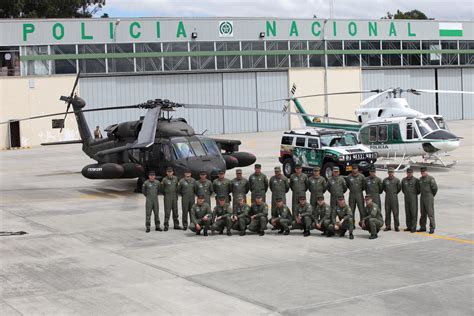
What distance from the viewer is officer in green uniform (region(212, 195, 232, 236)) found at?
13844 millimetres

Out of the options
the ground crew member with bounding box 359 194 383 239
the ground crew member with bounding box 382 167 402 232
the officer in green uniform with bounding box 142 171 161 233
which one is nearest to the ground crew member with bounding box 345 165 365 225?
the ground crew member with bounding box 382 167 402 232

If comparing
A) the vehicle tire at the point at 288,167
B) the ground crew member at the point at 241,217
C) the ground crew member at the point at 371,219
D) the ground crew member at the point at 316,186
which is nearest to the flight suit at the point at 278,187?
the ground crew member at the point at 316,186

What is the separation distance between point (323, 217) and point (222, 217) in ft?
6.42

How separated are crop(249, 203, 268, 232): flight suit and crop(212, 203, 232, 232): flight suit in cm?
45

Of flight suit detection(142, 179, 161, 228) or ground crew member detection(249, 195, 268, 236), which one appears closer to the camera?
ground crew member detection(249, 195, 268, 236)

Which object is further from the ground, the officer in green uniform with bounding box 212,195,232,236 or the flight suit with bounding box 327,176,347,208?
the flight suit with bounding box 327,176,347,208

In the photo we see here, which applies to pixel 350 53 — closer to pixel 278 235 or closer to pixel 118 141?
pixel 118 141

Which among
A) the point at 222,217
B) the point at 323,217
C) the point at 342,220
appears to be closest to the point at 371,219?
the point at 342,220

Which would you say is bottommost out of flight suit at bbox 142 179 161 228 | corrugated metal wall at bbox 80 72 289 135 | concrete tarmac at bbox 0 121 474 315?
concrete tarmac at bbox 0 121 474 315

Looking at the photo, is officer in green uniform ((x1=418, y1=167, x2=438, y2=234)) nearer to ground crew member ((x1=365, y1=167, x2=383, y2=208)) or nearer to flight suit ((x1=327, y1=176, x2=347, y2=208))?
ground crew member ((x1=365, y1=167, x2=383, y2=208))

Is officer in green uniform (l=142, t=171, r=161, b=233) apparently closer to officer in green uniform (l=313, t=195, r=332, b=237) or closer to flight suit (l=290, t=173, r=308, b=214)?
flight suit (l=290, t=173, r=308, b=214)

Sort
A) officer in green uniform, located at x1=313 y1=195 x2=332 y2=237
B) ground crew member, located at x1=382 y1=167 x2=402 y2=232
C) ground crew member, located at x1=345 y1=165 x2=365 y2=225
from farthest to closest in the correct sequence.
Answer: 1. ground crew member, located at x1=345 y1=165 x2=365 y2=225
2. ground crew member, located at x1=382 y1=167 x2=402 y2=232
3. officer in green uniform, located at x1=313 y1=195 x2=332 y2=237

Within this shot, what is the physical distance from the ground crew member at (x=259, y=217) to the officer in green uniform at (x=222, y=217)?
452 mm

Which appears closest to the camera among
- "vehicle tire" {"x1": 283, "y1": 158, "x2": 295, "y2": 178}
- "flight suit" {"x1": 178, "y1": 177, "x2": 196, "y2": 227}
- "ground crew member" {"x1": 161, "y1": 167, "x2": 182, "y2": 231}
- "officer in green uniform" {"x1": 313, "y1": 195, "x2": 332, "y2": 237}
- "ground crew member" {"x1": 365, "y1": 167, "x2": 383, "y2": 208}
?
"officer in green uniform" {"x1": 313, "y1": 195, "x2": 332, "y2": 237}
